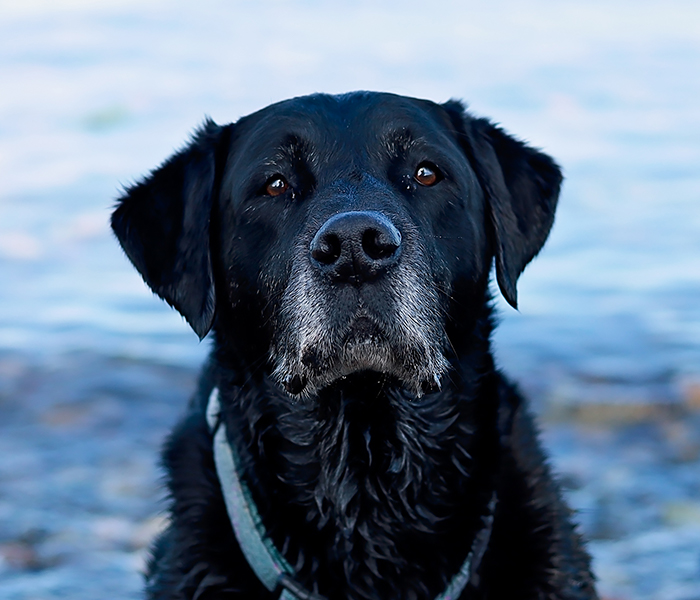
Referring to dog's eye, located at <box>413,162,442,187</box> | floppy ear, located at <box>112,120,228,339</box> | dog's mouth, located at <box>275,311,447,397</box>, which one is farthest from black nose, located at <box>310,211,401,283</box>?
floppy ear, located at <box>112,120,228,339</box>

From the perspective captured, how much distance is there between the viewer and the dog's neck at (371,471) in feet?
10.4

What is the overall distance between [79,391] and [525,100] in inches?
399

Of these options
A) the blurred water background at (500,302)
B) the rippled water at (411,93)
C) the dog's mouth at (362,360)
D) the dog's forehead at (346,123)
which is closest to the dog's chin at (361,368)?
the dog's mouth at (362,360)

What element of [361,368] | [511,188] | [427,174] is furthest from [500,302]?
[361,368]

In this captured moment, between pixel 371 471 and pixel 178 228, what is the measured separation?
3.28ft

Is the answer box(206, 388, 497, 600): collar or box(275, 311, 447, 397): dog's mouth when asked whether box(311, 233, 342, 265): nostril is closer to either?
box(275, 311, 447, 397): dog's mouth

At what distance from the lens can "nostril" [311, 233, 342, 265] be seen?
273 centimetres

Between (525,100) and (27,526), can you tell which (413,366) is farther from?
(525,100)

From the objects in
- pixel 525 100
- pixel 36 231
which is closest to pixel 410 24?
pixel 525 100

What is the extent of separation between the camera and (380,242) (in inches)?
108

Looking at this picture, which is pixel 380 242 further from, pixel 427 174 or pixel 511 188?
pixel 511 188

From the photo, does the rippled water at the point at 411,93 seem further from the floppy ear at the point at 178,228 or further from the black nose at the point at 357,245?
the black nose at the point at 357,245

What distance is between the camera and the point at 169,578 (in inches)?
128

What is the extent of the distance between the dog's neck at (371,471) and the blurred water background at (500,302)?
1387 millimetres
